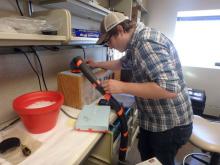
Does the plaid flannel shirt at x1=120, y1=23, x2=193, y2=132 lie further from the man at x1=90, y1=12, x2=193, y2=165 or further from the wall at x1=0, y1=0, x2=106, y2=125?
the wall at x1=0, y1=0, x2=106, y2=125

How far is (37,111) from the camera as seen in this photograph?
781 mm

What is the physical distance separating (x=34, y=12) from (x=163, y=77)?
0.91 meters

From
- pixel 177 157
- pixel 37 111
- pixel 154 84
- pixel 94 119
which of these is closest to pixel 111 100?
pixel 94 119

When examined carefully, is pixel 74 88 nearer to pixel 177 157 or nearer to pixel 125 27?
pixel 125 27

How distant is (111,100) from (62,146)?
439 millimetres

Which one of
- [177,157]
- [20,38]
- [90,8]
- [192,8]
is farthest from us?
[192,8]

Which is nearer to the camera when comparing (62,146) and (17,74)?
(62,146)

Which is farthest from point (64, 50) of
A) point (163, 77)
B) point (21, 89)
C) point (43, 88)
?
point (163, 77)

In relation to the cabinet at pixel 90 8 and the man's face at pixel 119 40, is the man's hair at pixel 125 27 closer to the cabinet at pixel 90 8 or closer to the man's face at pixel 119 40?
the man's face at pixel 119 40

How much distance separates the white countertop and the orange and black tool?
0.83 feet

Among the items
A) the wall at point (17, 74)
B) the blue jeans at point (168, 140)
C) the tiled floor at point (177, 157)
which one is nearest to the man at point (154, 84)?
the blue jeans at point (168, 140)

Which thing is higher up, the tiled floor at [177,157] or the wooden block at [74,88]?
the wooden block at [74,88]

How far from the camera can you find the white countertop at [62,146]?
2.26ft

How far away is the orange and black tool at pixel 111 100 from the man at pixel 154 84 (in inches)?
2.6
